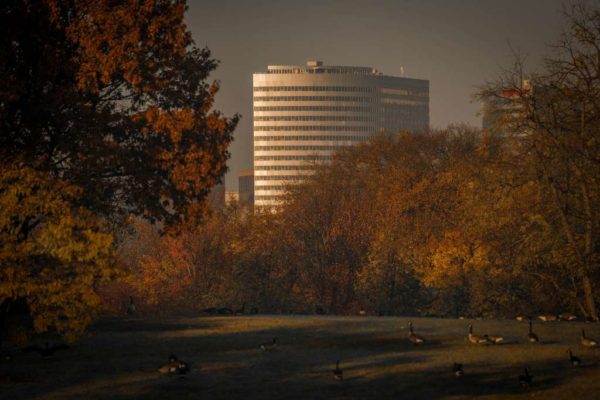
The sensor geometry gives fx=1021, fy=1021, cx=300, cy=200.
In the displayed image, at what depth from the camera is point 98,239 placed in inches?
1087

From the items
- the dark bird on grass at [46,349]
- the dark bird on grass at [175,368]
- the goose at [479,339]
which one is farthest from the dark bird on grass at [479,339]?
the dark bird on grass at [46,349]

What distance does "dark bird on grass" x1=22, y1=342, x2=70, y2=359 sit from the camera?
30.5 m

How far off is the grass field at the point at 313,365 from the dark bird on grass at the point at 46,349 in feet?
0.73

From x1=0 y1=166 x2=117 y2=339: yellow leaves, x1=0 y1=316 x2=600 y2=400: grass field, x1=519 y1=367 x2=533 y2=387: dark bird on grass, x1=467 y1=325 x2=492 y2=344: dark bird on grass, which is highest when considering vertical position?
x1=0 y1=166 x2=117 y2=339: yellow leaves

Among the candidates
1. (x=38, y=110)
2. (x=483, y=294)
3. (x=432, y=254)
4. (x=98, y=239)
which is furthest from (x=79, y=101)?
(x=432, y=254)

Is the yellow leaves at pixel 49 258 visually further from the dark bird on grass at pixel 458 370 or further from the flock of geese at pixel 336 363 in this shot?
the dark bird on grass at pixel 458 370

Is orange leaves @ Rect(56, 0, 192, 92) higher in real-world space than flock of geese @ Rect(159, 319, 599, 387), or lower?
higher

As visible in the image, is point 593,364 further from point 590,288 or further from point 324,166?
point 324,166

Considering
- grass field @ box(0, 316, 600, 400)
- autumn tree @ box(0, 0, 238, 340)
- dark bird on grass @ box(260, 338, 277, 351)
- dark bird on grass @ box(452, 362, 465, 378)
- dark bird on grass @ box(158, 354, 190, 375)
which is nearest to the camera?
grass field @ box(0, 316, 600, 400)

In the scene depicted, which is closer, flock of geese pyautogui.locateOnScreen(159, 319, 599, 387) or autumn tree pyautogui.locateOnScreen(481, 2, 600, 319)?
flock of geese pyautogui.locateOnScreen(159, 319, 599, 387)

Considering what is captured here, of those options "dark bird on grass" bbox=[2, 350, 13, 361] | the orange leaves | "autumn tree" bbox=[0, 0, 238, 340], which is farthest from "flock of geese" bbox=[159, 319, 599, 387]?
the orange leaves

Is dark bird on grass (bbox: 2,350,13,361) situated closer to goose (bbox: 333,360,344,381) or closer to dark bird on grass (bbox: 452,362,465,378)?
goose (bbox: 333,360,344,381)

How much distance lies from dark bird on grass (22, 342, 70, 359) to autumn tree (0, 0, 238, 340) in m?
2.88

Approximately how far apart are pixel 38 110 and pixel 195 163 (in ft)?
23.3
